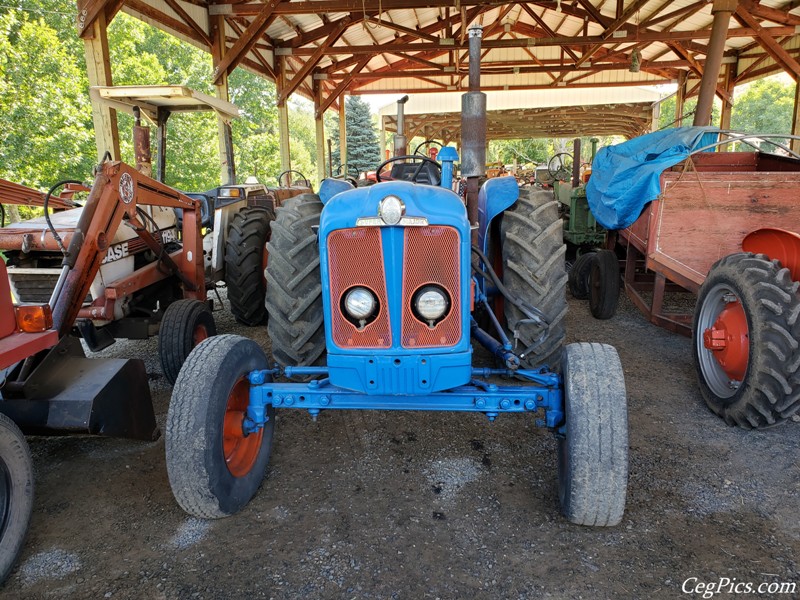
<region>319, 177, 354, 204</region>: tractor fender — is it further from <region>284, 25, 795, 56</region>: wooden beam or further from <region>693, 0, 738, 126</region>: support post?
<region>284, 25, 795, 56</region>: wooden beam

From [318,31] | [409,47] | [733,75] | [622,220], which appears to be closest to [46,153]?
[318,31]

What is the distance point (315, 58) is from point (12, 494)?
12.1m

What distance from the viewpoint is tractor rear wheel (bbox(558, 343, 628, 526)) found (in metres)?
2.12

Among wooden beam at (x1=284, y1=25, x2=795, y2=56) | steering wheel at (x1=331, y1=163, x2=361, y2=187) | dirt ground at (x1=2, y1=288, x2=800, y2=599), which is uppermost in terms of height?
wooden beam at (x1=284, y1=25, x2=795, y2=56)

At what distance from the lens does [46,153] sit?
14242mm

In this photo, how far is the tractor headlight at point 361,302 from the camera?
7.61 ft

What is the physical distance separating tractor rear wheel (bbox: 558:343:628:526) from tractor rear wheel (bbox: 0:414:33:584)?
2.13 m

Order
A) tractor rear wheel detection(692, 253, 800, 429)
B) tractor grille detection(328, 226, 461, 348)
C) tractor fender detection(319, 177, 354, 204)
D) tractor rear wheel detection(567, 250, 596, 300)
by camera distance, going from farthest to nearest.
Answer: tractor rear wheel detection(567, 250, 596, 300)
tractor fender detection(319, 177, 354, 204)
tractor rear wheel detection(692, 253, 800, 429)
tractor grille detection(328, 226, 461, 348)

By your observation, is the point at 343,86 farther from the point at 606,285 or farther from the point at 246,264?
the point at 606,285

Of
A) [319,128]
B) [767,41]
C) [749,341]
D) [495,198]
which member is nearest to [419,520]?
[495,198]

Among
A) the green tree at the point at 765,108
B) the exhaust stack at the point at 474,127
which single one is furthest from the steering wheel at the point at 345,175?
the green tree at the point at 765,108

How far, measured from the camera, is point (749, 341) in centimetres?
305

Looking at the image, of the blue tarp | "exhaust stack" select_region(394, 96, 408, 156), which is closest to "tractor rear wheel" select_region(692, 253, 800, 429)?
the blue tarp

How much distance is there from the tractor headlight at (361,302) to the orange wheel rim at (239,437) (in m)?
0.65
